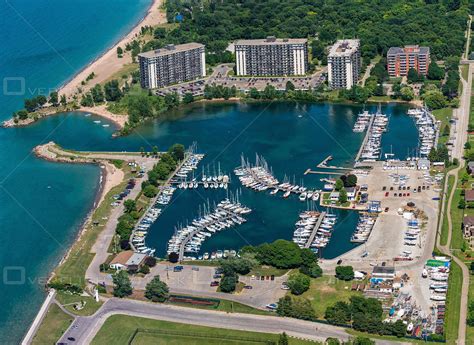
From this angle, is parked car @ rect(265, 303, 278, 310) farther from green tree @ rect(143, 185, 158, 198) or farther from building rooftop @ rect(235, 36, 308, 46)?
building rooftop @ rect(235, 36, 308, 46)

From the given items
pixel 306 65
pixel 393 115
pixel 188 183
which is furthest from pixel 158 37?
pixel 188 183

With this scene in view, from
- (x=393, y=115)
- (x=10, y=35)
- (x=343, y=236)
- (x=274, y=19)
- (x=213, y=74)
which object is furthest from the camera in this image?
(x=10, y=35)

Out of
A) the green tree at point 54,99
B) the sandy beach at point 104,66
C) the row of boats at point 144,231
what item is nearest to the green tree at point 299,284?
the row of boats at point 144,231

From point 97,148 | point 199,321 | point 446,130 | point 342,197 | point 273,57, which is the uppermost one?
point 273,57

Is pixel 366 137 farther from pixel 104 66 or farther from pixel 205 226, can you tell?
pixel 104 66

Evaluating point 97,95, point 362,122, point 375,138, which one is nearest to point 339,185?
point 375,138

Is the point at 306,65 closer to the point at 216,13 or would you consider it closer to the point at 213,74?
the point at 213,74

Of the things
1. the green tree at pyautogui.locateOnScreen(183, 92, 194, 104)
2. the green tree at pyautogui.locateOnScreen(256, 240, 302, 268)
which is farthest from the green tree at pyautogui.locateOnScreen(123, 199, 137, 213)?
the green tree at pyautogui.locateOnScreen(183, 92, 194, 104)
